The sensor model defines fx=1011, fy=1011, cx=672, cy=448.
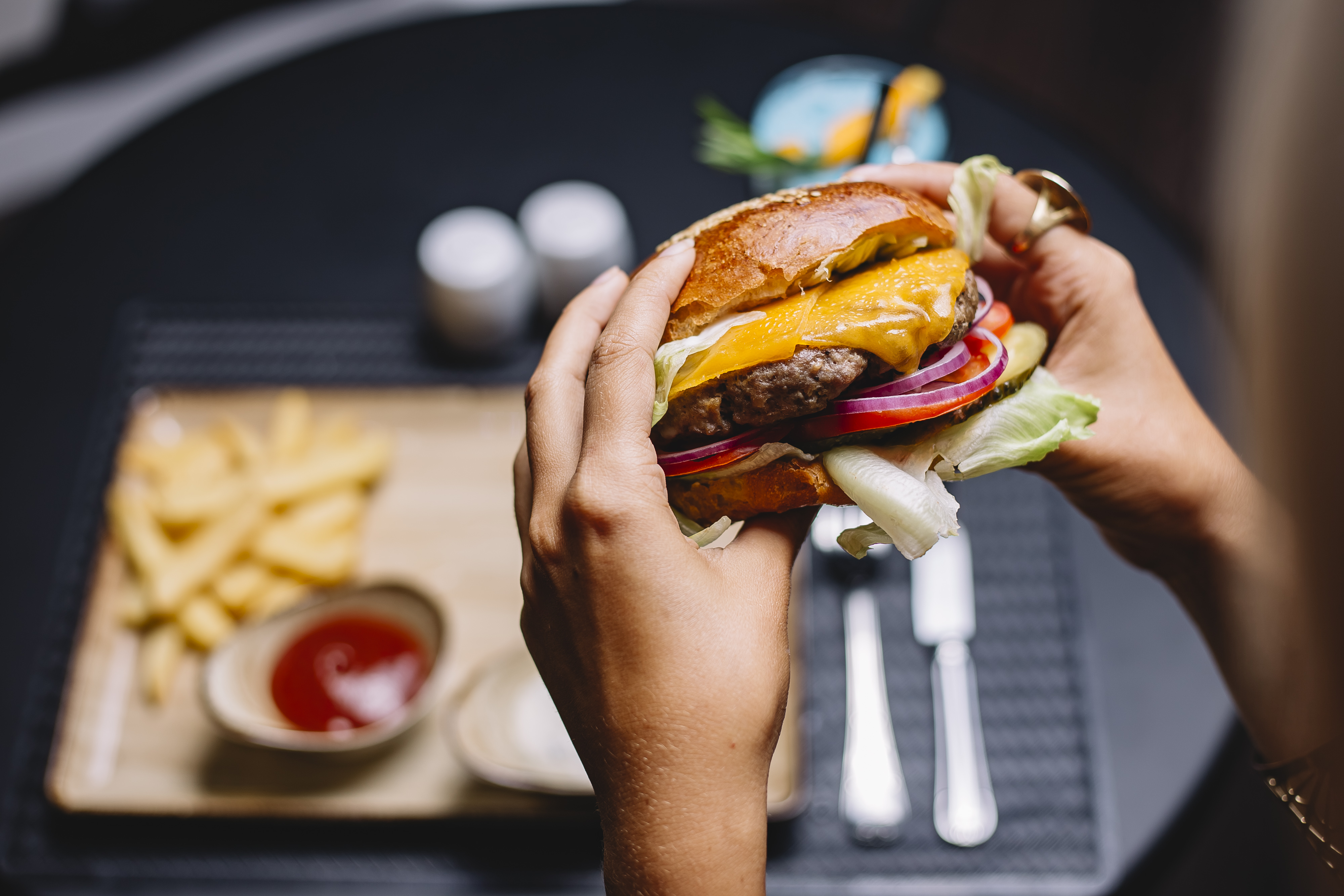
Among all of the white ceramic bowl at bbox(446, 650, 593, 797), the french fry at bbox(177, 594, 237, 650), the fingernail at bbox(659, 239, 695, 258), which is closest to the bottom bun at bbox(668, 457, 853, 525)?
the fingernail at bbox(659, 239, 695, 258)

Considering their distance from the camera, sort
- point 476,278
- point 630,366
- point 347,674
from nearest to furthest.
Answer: point 630,366, point 347,674, point 476,278

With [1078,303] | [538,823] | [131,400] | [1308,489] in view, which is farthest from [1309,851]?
[131,400]

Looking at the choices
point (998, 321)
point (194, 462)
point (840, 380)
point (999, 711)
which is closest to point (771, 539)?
point (840, 380)

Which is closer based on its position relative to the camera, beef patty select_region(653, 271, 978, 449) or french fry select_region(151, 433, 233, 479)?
beef patty select_region(653, 271, 978, 449)

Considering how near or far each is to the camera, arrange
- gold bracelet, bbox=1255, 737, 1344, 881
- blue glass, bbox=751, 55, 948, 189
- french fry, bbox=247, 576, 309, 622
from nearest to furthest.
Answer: gold bracelet, bbox=1255, 737, 1344, 881
french fry, bbox=247, 576, 309, 622
blue glass, bbox=751, 55, 948, 189

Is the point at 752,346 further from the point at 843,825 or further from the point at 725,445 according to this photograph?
the point at 843,825

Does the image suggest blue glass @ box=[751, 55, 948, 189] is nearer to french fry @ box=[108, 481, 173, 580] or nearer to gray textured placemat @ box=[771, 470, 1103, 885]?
gray textured placemat @ box=[771, 470, 1103, 885]

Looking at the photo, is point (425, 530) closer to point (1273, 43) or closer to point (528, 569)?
point (528, 569)
